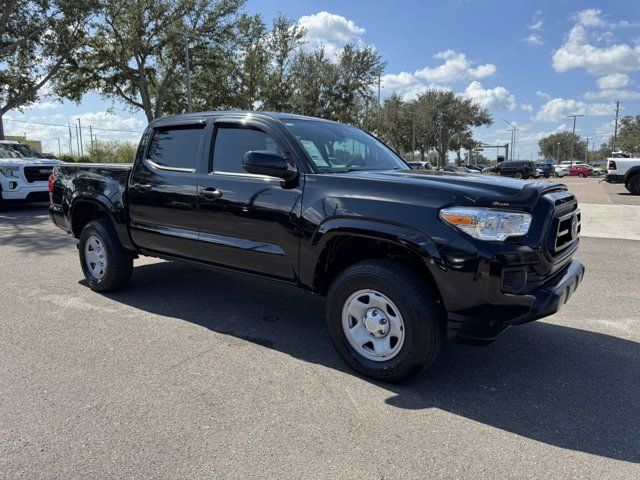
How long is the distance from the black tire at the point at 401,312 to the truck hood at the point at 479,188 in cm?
56

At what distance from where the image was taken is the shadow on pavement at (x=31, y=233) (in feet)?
26.7

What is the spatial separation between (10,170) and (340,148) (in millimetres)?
11065

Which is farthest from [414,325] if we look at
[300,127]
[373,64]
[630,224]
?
[373,64]

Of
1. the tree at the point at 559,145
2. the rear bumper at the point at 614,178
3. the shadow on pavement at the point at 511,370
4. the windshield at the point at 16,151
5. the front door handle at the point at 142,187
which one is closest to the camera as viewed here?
the shadow on pavement at the point at 511,370

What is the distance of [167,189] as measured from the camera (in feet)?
15.0

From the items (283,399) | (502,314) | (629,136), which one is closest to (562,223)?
(502,314)

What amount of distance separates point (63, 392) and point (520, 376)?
10.2 ft

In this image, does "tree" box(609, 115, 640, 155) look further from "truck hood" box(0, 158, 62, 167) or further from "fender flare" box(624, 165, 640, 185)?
"truck hood" box(0, 158, 62, 167)

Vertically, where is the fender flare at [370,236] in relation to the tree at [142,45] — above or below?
below

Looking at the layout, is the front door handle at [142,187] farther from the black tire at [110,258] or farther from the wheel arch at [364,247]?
the wheel arch at [364,247]

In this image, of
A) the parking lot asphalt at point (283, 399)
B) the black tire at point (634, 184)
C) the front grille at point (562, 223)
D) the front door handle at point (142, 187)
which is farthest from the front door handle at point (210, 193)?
the black tire at point (634, 184)

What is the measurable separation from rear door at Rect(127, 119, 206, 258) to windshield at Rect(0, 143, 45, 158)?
34.1 ft

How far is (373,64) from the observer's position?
4303 cm

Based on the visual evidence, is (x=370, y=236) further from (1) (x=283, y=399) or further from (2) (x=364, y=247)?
(1) (x=283, y=399)
